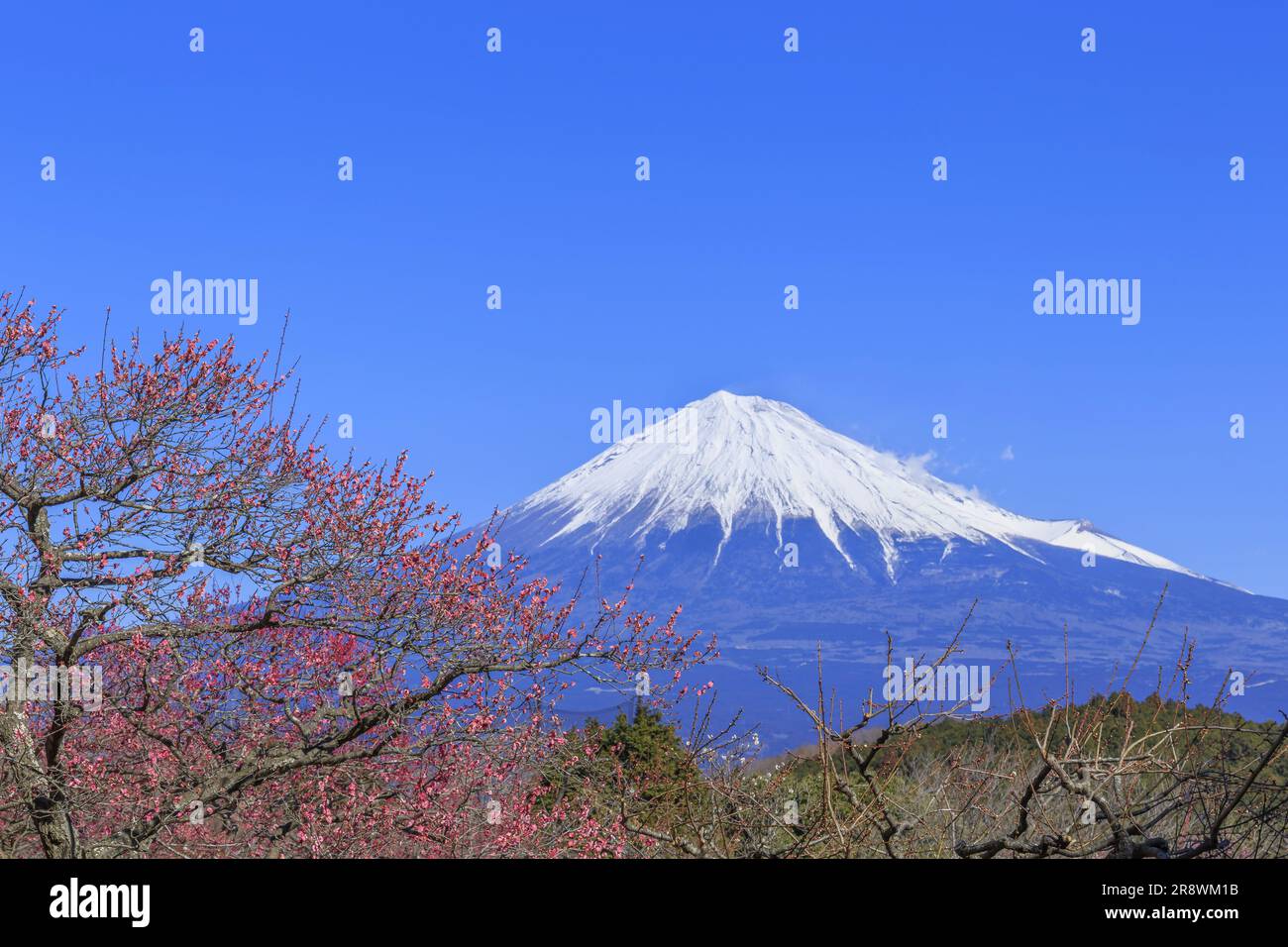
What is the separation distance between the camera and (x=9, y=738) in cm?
1023

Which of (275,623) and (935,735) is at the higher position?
(275,623)

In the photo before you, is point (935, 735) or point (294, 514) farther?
point (935, 735)

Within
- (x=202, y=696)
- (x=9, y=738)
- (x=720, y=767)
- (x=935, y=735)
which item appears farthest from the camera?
(x=935, y=735)

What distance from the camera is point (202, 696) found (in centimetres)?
1130

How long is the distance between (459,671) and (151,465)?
347 centimetres
